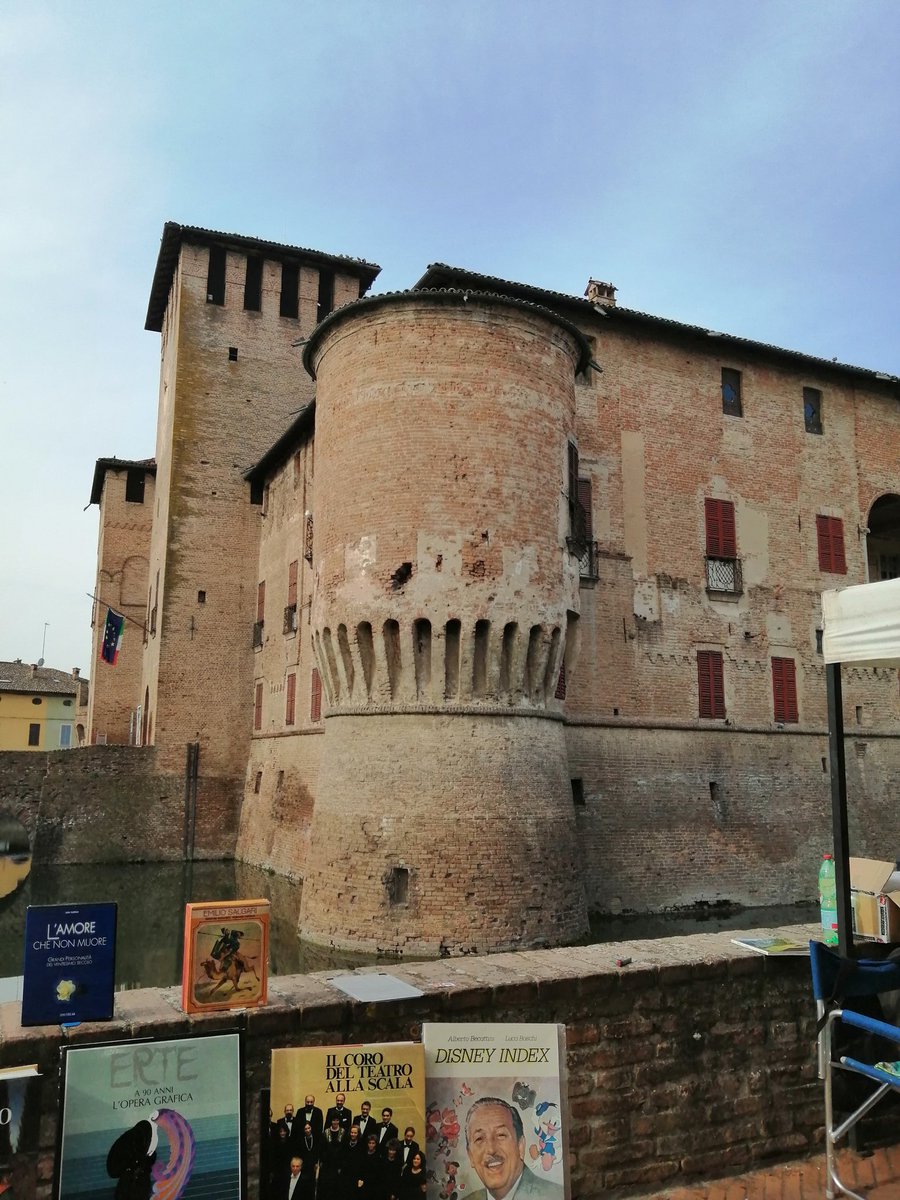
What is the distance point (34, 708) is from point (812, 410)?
182 feet

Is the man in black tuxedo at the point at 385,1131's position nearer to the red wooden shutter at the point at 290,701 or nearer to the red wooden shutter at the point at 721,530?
the red wooden shutter at the point at 721,530

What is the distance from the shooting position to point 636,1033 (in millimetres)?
4855

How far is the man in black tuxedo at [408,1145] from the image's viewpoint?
12.6 ft

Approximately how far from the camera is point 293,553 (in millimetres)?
25125

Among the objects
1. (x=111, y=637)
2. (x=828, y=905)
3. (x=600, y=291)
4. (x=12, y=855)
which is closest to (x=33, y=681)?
(x=12, y=855)

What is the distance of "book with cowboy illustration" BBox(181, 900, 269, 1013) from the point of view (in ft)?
13.4

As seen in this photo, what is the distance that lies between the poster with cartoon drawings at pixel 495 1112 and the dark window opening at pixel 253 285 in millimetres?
29970

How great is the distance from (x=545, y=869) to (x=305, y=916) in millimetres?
4330

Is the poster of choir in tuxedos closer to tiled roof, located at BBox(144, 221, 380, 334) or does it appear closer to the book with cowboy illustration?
the book with cowboy illustration

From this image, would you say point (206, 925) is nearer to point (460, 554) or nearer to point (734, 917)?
point (460, 554)

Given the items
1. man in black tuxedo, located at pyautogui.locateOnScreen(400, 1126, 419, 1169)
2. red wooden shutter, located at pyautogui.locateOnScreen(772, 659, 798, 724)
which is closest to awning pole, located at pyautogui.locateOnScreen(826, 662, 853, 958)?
man in black tuxedo, located at pyautogui.locateOnScreen(400, 1126, 419, 1169)

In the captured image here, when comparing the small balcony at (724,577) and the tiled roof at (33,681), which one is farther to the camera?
the tiled roof at (33,681)

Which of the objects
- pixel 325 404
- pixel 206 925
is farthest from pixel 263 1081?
pixel 325 404

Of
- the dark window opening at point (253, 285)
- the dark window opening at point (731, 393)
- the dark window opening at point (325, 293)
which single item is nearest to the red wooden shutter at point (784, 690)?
the dark window opening at point (731, 393)
